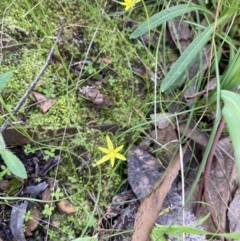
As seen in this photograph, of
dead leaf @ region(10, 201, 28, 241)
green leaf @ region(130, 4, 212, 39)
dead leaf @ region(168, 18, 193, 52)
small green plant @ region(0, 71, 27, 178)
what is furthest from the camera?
dead leaf @ region(168, 18, 193, 52)

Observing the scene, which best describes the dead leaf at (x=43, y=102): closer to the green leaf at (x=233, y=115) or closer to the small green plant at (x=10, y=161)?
the small green plant at (x=10, y=161)

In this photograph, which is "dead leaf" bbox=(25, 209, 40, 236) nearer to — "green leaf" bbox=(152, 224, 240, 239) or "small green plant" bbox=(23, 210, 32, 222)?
"small green plant" bbox=(23, 210, 32, 222)

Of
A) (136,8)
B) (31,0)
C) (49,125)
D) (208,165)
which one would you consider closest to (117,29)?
(136,8)

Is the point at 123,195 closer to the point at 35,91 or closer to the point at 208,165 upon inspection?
the point at 208,165

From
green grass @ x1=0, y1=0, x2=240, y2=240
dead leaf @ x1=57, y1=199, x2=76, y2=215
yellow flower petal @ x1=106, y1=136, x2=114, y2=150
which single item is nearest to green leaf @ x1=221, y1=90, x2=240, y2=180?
green grass @ x1=0, y1=0, x2=240, y2=240

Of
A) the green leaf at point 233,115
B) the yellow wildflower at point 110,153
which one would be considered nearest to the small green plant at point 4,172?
the yellow wildflower at point 110,153

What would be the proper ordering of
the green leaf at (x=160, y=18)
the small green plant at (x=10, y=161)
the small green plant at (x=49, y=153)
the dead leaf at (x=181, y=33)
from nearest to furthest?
the small green plant at (x=10, y=161), the small green plant at (x=49, y=153), the green leaf at (x=160, y=18), the dead leaf at (x=181, y=33)

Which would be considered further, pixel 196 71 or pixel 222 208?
pixel 196 71
